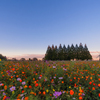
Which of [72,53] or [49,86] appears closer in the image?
[49,86]

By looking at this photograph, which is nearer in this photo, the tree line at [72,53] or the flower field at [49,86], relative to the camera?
the flower field at [49,86]

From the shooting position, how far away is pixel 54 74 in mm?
4074

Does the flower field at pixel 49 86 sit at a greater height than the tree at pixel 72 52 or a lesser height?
lesser

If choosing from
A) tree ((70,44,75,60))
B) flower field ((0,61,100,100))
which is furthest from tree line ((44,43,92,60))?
flower field ((0,61,100,100))

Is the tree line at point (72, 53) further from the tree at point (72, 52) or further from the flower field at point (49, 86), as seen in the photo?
the flower field at point (49, 86)

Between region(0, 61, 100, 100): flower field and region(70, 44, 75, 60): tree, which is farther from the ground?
region(70, 44, 75, 60): tree

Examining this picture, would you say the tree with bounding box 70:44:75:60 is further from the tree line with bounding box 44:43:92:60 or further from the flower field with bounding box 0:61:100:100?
the flower field with bounding box 0:61:100:100

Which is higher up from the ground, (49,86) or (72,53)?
(72,53)

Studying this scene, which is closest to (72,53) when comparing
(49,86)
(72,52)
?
(72,52)

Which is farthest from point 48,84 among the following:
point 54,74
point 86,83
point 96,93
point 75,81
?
point 96,93

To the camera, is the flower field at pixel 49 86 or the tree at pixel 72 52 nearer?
the flower field at pixel 49 86

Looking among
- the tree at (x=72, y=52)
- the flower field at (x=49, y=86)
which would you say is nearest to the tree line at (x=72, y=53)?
the tree at (x=72, y=52)

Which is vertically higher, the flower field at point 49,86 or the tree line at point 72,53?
the tree line at point 72,53

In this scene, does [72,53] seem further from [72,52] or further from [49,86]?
[49,86]
